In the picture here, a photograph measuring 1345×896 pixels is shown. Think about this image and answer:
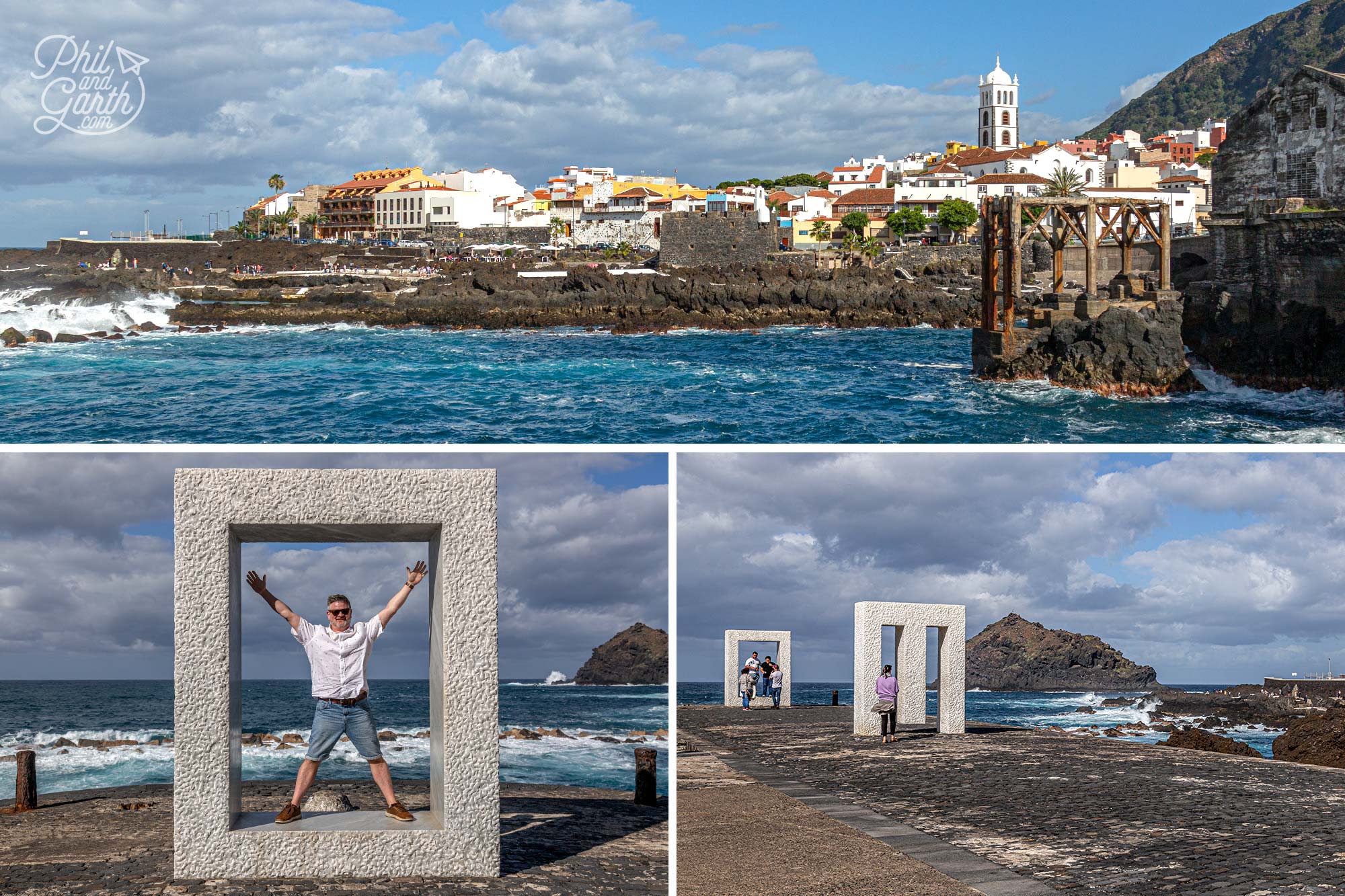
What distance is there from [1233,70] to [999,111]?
7335 centimetres

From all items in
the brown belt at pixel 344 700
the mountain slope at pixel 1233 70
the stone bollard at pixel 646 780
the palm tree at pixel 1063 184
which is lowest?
the stone bollard at pixel 646 780

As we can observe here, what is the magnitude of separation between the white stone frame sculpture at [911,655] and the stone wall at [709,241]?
6762 cm

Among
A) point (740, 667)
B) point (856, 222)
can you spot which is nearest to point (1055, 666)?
point (856, 222)

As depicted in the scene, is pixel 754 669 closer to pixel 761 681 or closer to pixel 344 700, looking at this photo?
pixel 761 681

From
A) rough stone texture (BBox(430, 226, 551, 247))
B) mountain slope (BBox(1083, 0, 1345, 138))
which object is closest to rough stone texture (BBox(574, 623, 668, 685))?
rough stone texture (BBox(430, 226, 551, 247))

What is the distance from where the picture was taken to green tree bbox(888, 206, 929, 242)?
8900cm

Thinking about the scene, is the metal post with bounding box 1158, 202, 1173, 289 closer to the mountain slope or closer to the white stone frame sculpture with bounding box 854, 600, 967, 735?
the white stone frame sculpture with bounding box 854, 600, 967, 735

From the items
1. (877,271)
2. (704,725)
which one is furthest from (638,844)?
(877,271)

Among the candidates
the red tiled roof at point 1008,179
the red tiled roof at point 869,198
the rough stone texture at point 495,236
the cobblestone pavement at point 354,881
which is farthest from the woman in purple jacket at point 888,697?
the red tiled roof at point 1008,179

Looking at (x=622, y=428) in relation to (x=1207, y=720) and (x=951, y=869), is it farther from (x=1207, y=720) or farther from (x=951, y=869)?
(x=951, y=869)

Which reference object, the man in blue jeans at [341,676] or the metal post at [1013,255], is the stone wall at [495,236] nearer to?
the metal post at [1013,255]

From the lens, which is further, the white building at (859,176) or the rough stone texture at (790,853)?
the white building at (859,176)

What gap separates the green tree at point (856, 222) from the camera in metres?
90.3

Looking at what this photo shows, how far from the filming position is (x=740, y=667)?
20.5 meters
